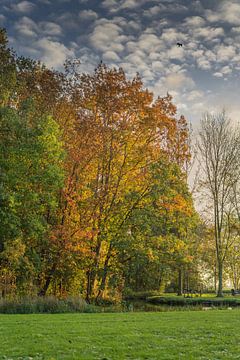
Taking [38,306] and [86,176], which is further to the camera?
[86,176]

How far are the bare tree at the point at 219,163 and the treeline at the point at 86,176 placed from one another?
9687 mm

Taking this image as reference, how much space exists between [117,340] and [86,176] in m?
20.3

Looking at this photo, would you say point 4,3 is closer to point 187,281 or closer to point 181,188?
point 181,188

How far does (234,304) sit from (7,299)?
57.4 ft

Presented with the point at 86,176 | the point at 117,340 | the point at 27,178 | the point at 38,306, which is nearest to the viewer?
the point at 117,340

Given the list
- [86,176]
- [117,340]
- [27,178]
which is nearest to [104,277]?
[86,176]

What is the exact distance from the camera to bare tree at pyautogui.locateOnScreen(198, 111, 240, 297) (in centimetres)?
4031

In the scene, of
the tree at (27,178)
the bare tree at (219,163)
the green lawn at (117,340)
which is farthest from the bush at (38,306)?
the bare tree at (219,163)

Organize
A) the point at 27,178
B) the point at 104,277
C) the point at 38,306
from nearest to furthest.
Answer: the point at 38,306, the point at 27,178, the point at 104,277

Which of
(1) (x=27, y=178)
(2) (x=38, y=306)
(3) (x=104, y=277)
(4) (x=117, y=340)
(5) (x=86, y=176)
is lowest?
(2) (x=38, y=306)

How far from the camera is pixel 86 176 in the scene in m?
29.6

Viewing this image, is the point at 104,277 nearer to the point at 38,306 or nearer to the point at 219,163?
the point at 38,306

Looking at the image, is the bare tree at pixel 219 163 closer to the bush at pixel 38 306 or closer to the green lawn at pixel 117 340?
the bush at pixel 38 306

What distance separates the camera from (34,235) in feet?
81.1
